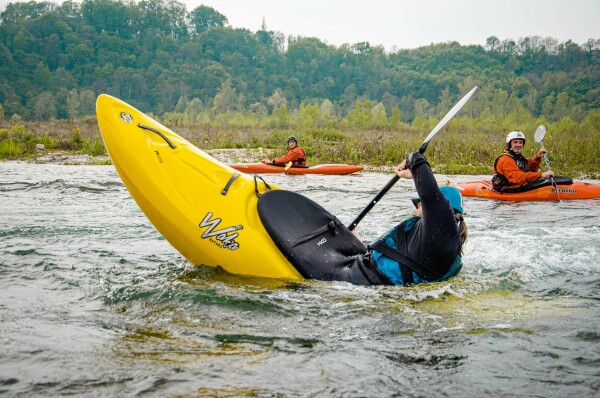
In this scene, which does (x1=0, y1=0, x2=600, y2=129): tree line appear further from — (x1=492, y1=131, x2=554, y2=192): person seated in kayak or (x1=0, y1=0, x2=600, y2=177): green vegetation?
(x1=492, y1=131, x2=554, y2=192): person seated in kayak

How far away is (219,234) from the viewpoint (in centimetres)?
438

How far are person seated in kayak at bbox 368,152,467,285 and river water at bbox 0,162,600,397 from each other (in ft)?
0.57

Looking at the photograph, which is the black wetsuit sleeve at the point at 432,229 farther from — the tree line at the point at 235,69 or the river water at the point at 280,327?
the tree line at the point at 235,69

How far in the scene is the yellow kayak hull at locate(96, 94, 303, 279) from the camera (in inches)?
171

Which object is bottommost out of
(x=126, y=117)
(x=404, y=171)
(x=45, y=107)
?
(x=404, y=171)

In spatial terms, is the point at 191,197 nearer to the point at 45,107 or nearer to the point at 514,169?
the point at 514,169

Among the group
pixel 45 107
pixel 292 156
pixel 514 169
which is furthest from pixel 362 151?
pixel 45 107

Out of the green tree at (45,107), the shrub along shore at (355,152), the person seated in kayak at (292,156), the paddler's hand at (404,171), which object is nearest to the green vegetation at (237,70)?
the green tree at (45,107)

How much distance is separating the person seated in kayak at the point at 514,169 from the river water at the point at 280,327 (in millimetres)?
3761

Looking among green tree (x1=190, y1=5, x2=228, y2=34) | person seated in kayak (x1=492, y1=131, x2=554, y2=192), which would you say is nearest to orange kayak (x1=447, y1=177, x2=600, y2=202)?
person seated in kayak (x1=492, y1=131, x2=554, y2=192)

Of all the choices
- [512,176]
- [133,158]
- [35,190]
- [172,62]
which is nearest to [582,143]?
Result: [512,176]

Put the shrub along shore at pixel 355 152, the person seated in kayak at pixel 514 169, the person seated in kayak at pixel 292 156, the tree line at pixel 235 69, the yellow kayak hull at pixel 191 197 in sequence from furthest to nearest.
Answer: the tree line at pixel 235 69, the shrub along shore at pixel 355 152, the person seated in kayak at pixel 292 156, the person seated in kayak at pixel 514 169, the yellow kayak hull at pixel 191 197

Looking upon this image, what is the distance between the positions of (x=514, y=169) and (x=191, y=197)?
676 centimetres

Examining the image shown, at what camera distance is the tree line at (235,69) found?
Result: 72.7 metres
